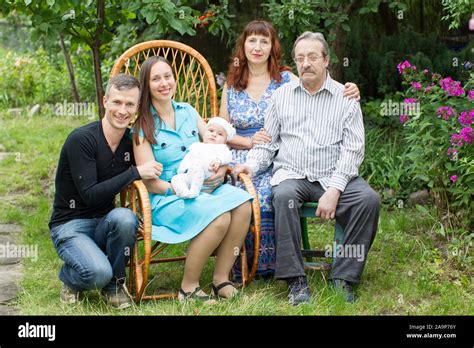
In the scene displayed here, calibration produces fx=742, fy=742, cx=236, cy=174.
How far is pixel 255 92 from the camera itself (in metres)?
4.29

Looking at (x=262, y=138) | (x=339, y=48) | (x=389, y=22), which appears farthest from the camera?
(x=389, y=22)

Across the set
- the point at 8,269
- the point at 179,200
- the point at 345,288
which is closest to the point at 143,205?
the point at 179,200

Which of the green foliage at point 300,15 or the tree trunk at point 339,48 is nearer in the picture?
the green foliage at point 300,15

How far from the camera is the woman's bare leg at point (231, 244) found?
3.63m

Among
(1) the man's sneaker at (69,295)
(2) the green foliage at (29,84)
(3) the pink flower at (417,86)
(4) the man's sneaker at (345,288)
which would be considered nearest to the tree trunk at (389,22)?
(3) the pink flower at (417,86)

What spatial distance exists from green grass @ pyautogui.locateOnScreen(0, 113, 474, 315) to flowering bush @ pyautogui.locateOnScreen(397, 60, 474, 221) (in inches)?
12.3

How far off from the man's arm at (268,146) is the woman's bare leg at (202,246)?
51cm

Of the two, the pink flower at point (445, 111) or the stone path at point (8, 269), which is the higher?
the pink flower at point (445, 111)

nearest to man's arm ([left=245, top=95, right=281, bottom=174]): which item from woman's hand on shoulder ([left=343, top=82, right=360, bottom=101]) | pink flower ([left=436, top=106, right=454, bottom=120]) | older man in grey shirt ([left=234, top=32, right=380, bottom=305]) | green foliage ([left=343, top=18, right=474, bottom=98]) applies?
older man in grey shirt ([left=234, top=32, right=380, bottom=305])

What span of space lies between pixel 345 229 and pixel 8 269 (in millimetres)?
1936

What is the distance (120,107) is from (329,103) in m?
1.09

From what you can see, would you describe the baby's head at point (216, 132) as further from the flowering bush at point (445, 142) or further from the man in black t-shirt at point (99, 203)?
the flowering bush at point (445, 142)

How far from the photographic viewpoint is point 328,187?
12.3ft

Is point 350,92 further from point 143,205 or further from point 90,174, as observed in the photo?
point 90,174
